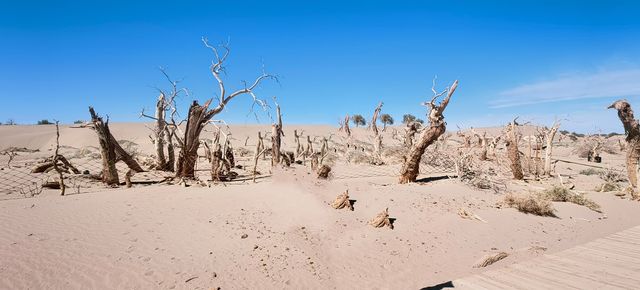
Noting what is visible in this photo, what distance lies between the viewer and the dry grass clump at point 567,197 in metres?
10.2

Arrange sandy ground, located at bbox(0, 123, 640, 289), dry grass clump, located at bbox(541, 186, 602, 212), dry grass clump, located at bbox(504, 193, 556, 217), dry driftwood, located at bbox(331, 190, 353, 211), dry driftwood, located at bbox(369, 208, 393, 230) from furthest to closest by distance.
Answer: dry grass clump, located at bbox(541, 186, 602, 212), dry grass clump, located at bbox(504, 193, 556, 217), dry driftwood, located at bbox(331, 190, 353, 211), dry driftwood, located at bbox(369, 208, 393, 230), sandy ground, located at bbox(0, 123, 640, 289)

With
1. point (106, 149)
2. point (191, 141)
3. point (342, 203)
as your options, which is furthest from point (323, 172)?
point (106, 149)

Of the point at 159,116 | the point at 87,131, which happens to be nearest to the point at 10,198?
the point at 159,116

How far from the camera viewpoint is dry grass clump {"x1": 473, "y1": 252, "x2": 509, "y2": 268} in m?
6.07

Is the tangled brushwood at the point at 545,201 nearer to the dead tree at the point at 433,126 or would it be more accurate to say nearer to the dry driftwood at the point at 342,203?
the dead tree at the point at 433,126

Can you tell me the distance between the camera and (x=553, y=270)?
5.35 m

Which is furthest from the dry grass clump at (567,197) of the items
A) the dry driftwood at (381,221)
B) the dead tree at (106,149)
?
the dead tree at (106,149)

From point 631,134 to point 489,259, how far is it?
29.7ft

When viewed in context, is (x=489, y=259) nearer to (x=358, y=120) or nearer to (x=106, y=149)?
(x=106, y=149)

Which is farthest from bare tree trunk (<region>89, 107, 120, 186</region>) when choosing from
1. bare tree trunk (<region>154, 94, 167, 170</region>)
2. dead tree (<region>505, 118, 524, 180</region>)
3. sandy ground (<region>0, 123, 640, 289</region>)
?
dead tree (<region>505, 118, 524, 180</region>)

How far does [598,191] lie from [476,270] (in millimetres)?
9637

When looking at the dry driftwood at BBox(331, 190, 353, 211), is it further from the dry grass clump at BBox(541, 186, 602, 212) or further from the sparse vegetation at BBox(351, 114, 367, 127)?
the sparse vegetation at BBox(351, 114, 367, 127)

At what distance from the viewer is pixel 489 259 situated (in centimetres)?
615

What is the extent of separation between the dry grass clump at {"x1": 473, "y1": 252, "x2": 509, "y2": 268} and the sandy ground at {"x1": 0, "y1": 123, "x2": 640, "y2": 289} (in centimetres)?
9
